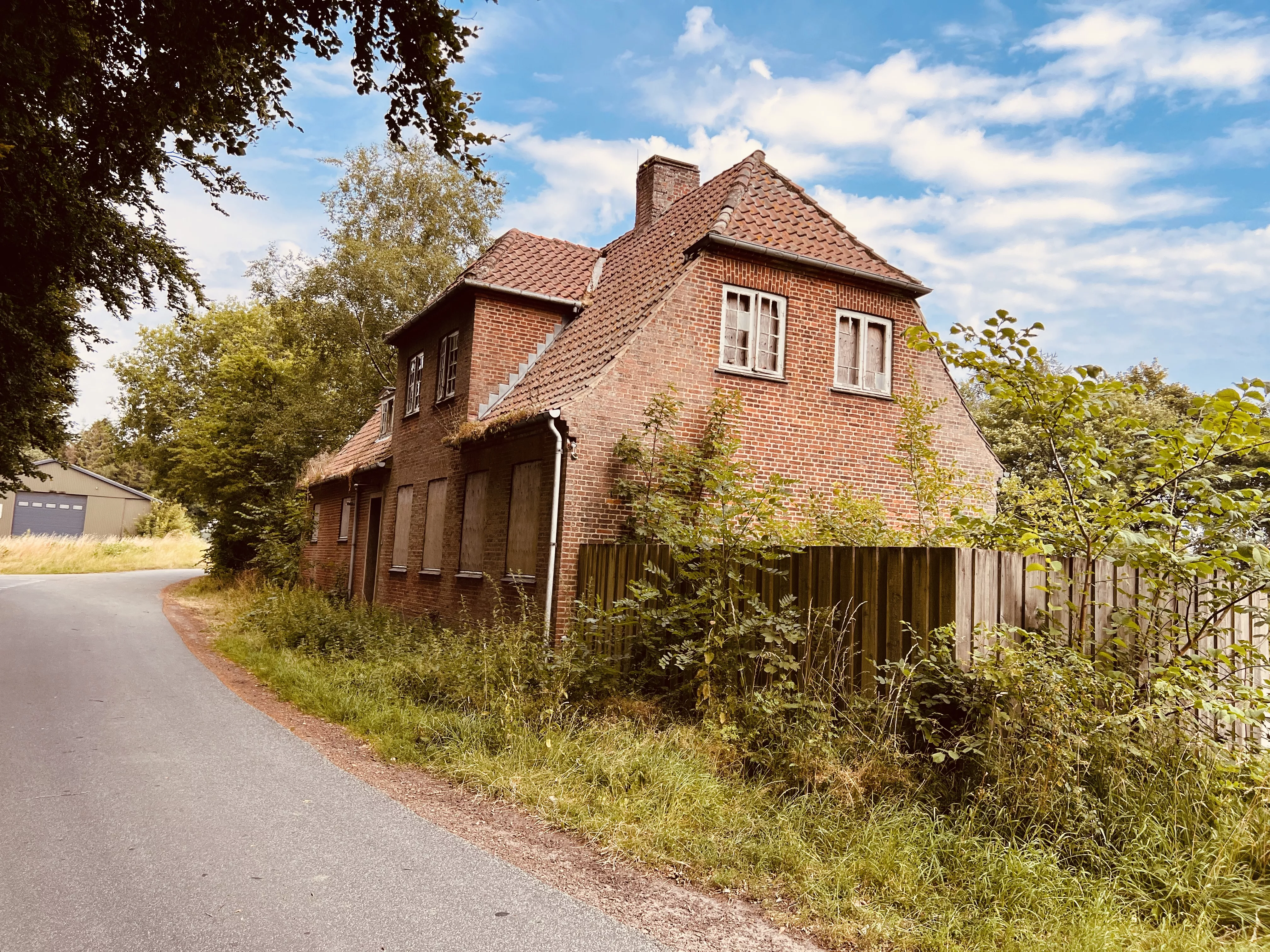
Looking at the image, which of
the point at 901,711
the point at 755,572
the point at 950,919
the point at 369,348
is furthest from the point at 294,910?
the point at 369,348

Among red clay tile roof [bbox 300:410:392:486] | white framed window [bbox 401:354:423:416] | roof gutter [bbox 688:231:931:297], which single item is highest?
roof gutter [bbox 688:231:931:297]

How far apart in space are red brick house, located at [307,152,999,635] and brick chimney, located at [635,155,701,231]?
0.04 meters

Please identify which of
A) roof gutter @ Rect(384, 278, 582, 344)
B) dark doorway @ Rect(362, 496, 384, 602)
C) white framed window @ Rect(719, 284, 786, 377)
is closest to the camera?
white framed window @ Rect(719, 284, 786, 377)

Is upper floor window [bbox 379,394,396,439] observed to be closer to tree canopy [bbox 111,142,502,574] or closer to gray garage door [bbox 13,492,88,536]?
tree canopy [bbox 111,142,502,574]

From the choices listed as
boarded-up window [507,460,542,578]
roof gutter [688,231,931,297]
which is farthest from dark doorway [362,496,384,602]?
roof gutter [688,231,931,297]

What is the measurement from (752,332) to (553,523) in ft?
14.7

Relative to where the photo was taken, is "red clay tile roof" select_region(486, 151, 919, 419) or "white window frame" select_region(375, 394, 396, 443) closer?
"red clay tile roof" select_region(486, 151, 919, 419)

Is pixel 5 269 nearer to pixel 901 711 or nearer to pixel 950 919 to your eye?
pixel 901 711

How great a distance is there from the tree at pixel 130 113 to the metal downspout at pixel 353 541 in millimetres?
8797

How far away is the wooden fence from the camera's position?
586 centimetres

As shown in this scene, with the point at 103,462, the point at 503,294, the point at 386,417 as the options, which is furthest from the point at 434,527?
the point at 103,462

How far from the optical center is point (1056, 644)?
18.9 feet

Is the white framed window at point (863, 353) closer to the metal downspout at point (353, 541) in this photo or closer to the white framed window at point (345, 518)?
the metal downspout at point (353, 541)

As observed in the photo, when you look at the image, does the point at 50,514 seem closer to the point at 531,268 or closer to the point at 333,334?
the point at 333,334
